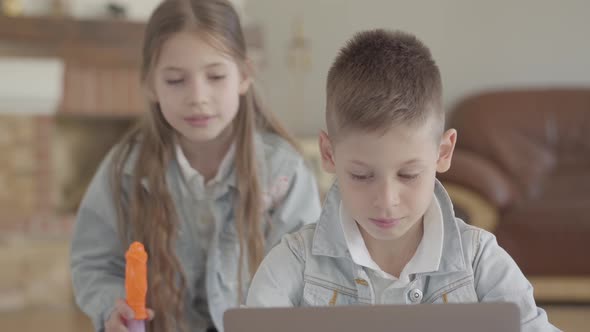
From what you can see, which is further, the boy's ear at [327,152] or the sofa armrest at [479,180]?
the sofa armrest at [479,180]

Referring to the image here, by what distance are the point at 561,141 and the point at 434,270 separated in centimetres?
343

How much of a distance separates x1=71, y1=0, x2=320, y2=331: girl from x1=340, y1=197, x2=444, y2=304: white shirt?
19.0 inches

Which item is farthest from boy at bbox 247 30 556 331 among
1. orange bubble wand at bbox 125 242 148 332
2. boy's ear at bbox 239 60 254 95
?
boy's ear at bbox 239 60 254 95

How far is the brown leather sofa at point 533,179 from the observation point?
3.89 m

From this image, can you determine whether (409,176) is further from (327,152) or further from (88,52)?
(88,52)

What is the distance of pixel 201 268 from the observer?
6.15 ft

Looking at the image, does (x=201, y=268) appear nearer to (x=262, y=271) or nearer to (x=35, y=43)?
(x=262, y=271)

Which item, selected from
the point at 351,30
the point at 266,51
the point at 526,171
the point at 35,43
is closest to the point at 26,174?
the point at 35,43

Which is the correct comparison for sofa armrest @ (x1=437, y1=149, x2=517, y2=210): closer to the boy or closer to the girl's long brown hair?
the girl's long brown hair

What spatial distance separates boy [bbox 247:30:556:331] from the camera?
1.25 meters

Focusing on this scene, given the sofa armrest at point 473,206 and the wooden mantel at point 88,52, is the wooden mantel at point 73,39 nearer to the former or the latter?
the wooden mantel at point 88,52

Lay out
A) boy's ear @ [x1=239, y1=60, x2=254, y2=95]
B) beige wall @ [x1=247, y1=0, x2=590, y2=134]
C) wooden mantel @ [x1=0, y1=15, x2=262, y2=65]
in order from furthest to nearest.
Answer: beige wall @ [x1=247, y1=0, x2=590, y2=134] → wooden mantel @ [x1=0, y1=15, x2=262, y2=65] → boy's ear @ [x1=239, y1=60, x2=254, y2=95]

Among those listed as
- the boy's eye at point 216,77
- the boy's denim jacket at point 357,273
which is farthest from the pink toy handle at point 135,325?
the boy's eye at point 216,77

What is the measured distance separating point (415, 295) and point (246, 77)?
74 cm
